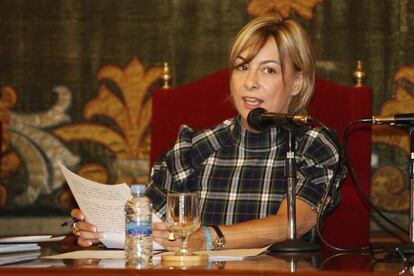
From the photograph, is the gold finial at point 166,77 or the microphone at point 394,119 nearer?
the microphone at point 394,119

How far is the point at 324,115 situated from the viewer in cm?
301

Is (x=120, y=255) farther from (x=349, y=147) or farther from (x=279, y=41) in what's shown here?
(x=349, y=147)

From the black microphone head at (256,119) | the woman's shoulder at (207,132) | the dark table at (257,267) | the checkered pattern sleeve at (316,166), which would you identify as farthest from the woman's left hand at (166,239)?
the woman's shoulder at (207,132)

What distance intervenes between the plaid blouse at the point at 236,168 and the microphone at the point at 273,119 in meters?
→ 0.43

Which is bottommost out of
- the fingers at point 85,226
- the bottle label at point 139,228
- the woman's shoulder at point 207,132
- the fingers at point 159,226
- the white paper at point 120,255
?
the white paper at point 120,255

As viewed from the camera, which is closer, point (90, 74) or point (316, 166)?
point (316, 166)

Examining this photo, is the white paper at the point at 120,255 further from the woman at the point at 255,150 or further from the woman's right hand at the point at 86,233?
the woman at the point at 255,150

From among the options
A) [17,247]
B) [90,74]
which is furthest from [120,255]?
[90,74]

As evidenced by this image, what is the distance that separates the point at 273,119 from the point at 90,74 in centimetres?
140

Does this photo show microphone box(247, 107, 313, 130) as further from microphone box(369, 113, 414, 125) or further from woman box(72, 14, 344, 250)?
woman box(72, 14, 344, 250)

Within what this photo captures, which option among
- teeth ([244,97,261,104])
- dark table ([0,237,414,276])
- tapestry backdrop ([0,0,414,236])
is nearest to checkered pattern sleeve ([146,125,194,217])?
teeth ([244,97,261,104])

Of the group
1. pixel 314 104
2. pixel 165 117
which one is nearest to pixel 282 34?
pixel 314 104

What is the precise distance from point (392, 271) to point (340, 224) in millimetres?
1193

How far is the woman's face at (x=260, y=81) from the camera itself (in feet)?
8.98
